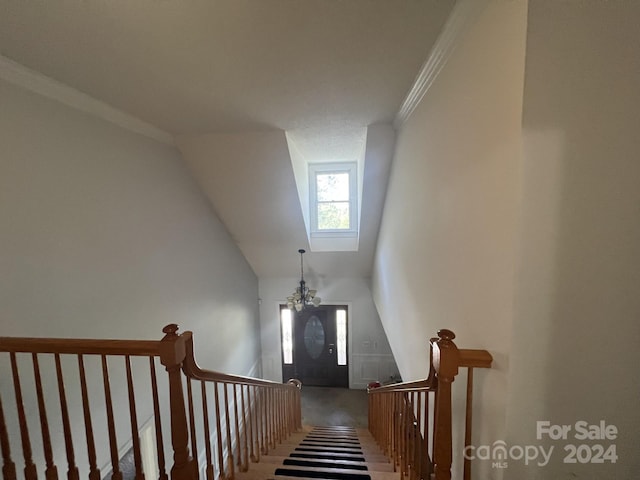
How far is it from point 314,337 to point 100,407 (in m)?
4.76

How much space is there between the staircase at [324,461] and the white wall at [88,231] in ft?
4.29

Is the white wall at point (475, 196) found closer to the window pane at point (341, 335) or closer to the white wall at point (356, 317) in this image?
the white wall at point (356, 317)

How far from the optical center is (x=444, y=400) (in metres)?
1.21

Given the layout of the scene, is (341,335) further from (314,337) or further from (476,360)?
(476,360)

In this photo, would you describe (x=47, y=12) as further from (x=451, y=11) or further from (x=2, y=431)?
(x=2, y=431)

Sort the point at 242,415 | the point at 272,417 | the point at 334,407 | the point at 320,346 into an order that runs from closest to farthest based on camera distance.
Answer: the point at 242,415
the point at 272,417
the point at 334,407
the point at 320,346

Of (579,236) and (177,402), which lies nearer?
(579,236)

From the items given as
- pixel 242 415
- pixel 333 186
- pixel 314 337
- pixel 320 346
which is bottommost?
pixel 320 346

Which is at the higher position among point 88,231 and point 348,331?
point 88,231

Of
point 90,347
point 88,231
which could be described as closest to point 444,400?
point 90,347

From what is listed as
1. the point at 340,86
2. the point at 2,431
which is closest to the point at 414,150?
the point at 340,86

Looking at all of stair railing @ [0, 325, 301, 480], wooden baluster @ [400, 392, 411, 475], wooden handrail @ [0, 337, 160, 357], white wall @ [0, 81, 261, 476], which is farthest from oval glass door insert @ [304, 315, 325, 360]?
wooden handrail @ [0, 337, 160, 357]

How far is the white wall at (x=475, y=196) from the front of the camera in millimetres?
1047

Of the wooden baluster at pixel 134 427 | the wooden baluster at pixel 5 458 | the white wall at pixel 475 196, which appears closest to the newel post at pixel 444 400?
the white wall at pixel 475 196
